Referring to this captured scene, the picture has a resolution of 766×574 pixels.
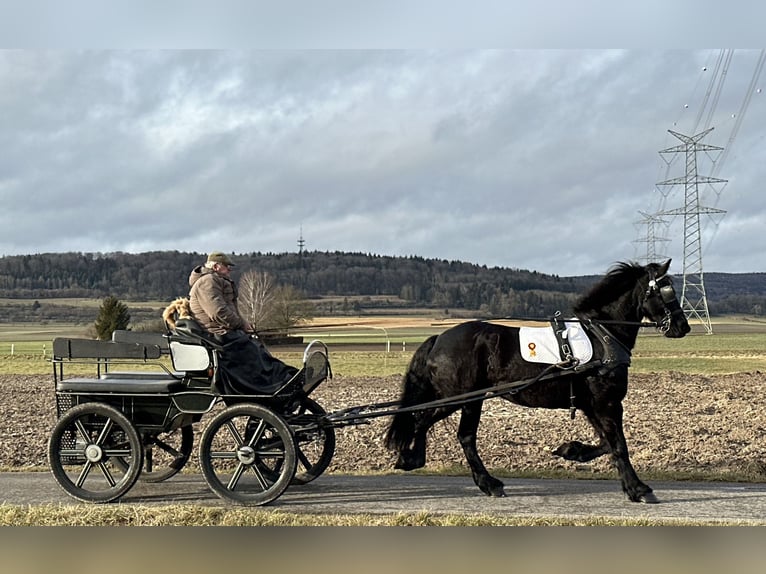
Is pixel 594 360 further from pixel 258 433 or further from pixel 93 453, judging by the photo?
pixel 93 453

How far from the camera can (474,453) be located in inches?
299

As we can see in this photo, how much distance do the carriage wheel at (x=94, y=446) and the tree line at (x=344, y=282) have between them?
46.1 meters

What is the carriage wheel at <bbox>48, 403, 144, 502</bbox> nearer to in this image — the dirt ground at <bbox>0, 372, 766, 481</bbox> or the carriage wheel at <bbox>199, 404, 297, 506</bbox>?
the carriage wheel at <bbox>199, 404, 297, 506</bbox>

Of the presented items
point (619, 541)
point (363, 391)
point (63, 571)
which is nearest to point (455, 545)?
point (619, 541)

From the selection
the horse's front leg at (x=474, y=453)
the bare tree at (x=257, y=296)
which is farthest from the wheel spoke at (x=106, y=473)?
the bare tree at (x=257, y=296)

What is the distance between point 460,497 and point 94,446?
357 cm

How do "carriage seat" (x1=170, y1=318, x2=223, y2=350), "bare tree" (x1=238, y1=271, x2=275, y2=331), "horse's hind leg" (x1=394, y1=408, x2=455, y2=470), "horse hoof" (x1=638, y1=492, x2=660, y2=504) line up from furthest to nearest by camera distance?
"bare tree" (x1=238, y1=271, x2=275, y2=331) → "horse's hind leg" (x1=394, y1=408, x2=455, y2=470) → "horse hoof" (x1=638, y1=492, x2=660, y2=504) → "carriage seat" (x1=170, y1=318, x2=223, y2=350)

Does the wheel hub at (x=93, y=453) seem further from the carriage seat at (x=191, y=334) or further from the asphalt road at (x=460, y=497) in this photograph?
the carriage seat at (x=191, y=334)

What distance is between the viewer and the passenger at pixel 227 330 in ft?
23.6

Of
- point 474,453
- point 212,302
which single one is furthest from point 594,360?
point 212,302

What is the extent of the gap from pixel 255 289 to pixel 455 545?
161ft

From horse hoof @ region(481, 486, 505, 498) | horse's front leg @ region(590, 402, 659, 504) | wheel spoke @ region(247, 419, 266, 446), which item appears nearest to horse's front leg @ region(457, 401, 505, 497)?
horse hoof @ region(481, 486, 505, 498)

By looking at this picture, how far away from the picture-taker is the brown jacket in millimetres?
7180

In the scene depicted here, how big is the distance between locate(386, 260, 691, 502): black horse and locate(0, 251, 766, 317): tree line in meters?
45.1
